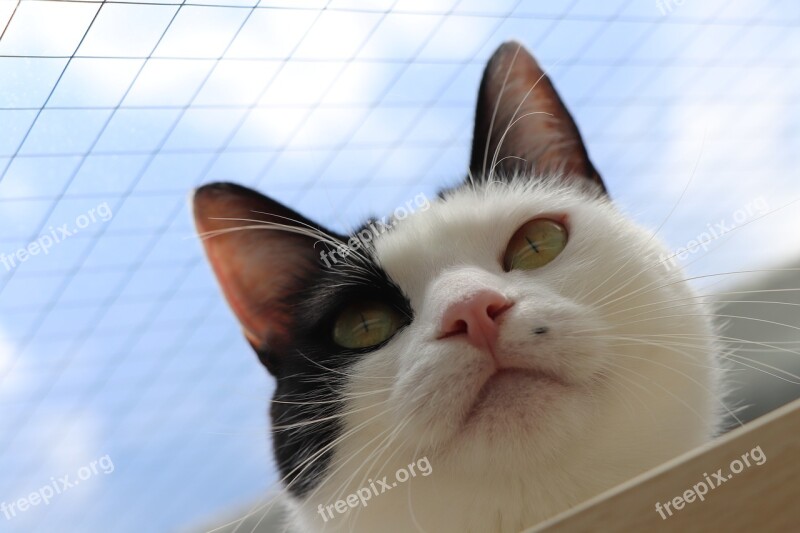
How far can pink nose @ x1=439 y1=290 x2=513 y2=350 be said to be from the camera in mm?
792

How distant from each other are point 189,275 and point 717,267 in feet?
3.17

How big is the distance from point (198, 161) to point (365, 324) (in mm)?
443

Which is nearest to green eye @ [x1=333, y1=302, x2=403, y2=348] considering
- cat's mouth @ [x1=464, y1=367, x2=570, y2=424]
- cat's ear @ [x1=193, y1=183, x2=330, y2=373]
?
cat's ear @ [x1=193, y1=183, x2=330, y2=373]

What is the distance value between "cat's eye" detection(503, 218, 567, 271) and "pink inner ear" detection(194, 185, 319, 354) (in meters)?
0.34

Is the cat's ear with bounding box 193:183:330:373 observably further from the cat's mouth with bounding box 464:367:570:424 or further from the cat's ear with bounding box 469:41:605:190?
the cat's mouth with bounding box 464:367:570:424

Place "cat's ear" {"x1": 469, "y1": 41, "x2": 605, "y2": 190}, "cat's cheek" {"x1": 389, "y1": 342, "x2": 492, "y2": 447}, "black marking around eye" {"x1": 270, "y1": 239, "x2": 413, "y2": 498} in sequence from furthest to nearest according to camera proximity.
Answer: "cat's ear" {"x1": 469, "y1": 41, "x2": 605, "y2": 190}
"black marking around eye" {"x1": 270, "y1": 239, "x2": 413, "y2": 498}
"cat's cheek" {"x1": 389, "y1": 342, "x2": 492, "y2": 447}

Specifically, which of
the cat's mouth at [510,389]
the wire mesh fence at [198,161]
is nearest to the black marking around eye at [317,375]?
the wire mesh fence at [198,161]

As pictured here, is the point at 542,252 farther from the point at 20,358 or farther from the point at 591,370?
the point at 20,358

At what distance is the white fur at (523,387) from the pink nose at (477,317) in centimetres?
1

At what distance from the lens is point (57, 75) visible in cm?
102

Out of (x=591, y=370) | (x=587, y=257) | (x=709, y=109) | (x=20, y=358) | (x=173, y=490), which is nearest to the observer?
(x=591, y=370)

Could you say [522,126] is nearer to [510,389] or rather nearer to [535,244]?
[535,244]

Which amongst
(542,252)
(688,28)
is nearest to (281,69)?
(542,252)

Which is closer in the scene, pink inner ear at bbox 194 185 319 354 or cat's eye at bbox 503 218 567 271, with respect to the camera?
cat's eye at bbox 503 218 567 271
